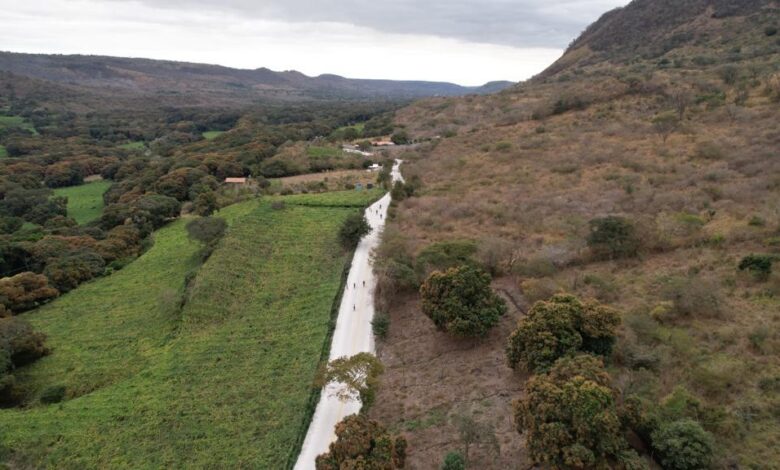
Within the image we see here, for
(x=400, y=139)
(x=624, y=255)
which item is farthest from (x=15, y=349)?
(x=400, y=139)

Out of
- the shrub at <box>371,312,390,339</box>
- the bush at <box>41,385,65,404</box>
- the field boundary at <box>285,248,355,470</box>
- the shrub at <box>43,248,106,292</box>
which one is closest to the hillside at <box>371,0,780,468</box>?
the shrub at <box>371,312,390,339</box>

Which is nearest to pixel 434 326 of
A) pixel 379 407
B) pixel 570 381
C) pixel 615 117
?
pixel 379 407

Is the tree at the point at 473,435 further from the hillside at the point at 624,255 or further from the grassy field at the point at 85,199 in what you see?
the grassy field at the point at 85,199

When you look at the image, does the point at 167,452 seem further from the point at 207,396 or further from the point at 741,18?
the point at 741,18

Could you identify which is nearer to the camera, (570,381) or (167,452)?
(570,381)

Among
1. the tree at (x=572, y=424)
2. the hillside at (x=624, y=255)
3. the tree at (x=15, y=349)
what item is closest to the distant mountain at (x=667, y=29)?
the hillside at (x=624, y=255)
